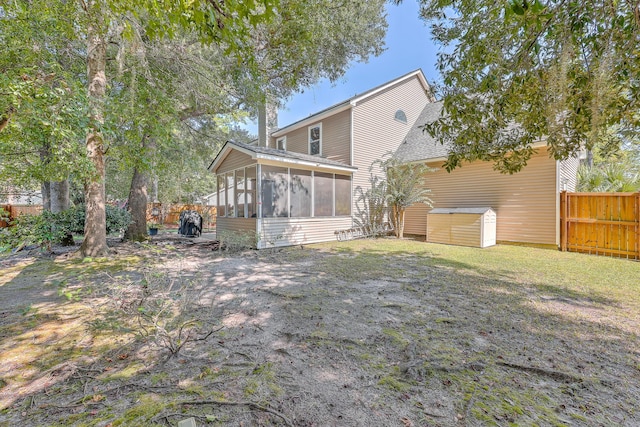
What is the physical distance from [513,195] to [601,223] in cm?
203

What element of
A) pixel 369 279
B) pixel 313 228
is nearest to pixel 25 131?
pixel 369 279

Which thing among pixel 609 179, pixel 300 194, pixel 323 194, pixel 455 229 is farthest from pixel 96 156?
pixel 609 179

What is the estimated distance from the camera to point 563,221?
7.24 metres

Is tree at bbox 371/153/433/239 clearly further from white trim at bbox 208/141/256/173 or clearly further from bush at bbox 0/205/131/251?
bush at bbox 0/205/131/251

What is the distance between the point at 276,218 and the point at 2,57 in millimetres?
6054

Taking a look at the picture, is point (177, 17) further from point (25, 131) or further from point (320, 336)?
point (25, 131)

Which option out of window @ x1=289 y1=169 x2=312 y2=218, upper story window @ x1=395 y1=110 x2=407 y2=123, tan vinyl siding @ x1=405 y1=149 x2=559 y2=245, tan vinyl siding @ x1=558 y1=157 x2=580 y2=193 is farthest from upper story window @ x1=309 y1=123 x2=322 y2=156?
tan vinyl siding @ x1=558 y1=157 x2=580 y2=193

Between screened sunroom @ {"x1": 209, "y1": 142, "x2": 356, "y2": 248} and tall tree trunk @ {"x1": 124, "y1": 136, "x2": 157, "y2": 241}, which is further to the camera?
tall tree trunk @ {"x1": 124, "y1": 136, "x2": 157, "y2": 241}

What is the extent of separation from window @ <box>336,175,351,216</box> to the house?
0.04 m

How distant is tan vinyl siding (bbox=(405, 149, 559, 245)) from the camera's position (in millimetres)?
7496

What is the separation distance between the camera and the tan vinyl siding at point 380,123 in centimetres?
1058

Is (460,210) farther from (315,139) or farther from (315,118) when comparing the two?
(315,118)

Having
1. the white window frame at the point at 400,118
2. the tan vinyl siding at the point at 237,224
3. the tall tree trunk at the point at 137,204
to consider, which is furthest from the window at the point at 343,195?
the tall tree trunk at the point at 137,204

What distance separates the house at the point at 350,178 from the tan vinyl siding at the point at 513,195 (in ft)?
0.08
